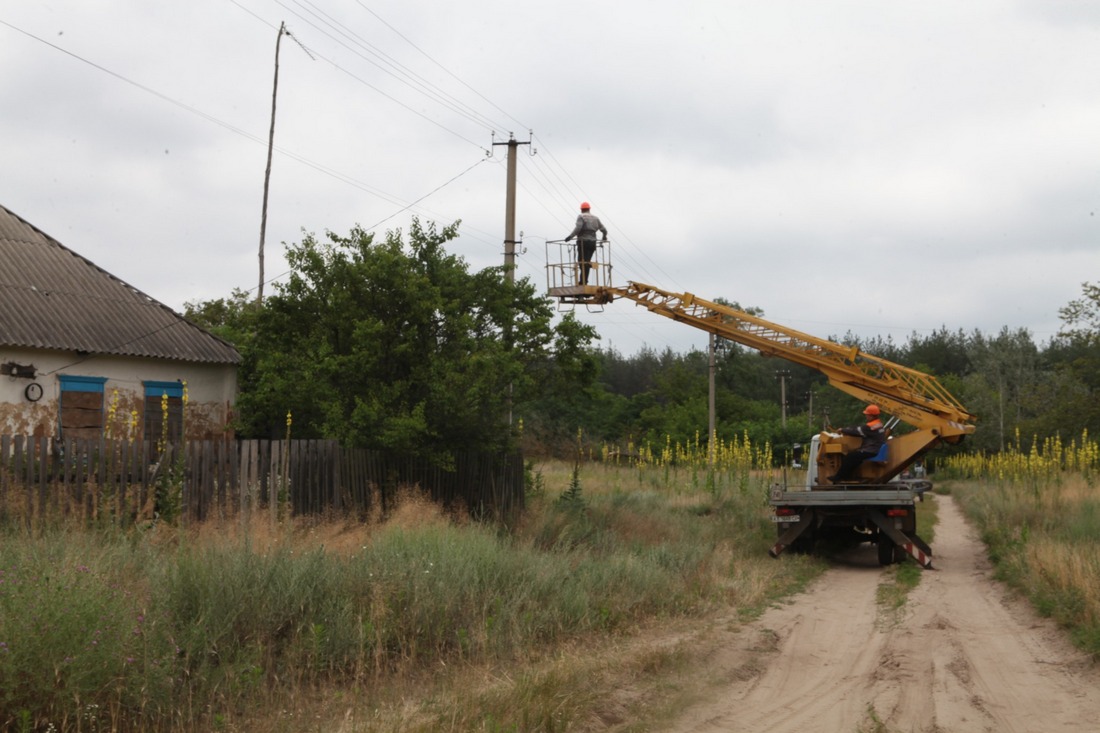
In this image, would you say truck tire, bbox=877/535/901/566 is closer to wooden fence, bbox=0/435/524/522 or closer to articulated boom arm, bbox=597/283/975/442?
articulated boom arm, bbox=597/283/975/442

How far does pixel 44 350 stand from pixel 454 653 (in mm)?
13235

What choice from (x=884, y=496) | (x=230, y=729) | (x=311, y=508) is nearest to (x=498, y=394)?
(x=311, y=508)

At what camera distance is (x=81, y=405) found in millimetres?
19219

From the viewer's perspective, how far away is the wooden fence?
1128 cm

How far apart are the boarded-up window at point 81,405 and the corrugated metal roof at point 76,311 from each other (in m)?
0.67

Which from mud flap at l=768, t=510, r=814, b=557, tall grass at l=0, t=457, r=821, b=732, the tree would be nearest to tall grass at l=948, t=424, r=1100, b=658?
mud flap at l=768, t=510, r=814, b=557

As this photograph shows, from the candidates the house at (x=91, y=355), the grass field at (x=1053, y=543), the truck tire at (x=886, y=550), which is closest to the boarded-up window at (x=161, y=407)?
the house at (x=91, y=355)

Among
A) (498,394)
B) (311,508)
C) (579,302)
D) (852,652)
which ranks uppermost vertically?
(579,302)

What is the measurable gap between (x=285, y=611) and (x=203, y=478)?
17.0ft

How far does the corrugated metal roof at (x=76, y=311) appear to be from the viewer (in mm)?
18641

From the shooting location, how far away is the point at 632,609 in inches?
432

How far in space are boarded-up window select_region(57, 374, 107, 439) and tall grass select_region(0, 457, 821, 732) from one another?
8658mm

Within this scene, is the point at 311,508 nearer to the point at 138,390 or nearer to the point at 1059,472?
the point at 138,390

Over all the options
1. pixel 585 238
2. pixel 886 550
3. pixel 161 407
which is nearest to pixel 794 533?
pixel 886 550
